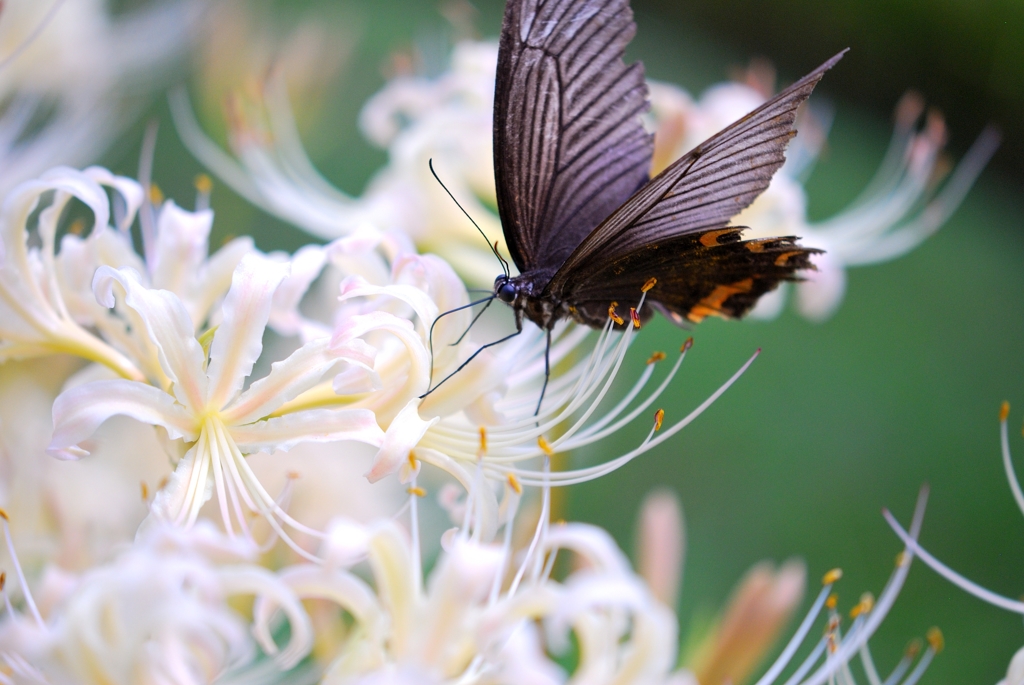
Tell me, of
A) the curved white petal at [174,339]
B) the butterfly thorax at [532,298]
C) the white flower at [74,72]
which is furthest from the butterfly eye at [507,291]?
the white flower at [74,72]

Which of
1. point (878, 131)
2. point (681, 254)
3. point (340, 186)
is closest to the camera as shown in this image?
point (681, 254)

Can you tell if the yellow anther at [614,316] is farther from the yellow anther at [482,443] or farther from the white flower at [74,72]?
the white flower at [74,72]

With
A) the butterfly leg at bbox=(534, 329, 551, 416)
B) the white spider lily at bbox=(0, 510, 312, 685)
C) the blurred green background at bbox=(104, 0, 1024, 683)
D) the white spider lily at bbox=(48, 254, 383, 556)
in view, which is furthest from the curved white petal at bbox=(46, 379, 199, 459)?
the blurred green background at bbox=(104, 0, 1024, 683)

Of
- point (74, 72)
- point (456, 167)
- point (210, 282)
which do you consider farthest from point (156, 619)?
point (74, 72)

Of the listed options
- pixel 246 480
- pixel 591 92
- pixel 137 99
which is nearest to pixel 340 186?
pixel 137 99

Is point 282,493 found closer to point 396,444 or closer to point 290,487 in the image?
point 290,487

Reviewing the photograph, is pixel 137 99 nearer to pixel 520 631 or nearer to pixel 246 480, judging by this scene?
pixel 246 480

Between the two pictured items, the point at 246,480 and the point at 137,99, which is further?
the point at 137,99
